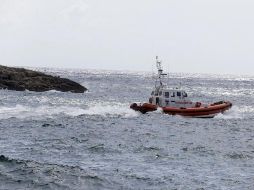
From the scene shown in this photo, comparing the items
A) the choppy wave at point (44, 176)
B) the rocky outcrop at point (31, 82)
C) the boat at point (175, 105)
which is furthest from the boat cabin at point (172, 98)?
the rocky outcrop at point (31, 82)

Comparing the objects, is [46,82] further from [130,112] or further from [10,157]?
[10,157]

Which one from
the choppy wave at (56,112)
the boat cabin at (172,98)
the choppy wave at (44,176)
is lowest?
the choppy wave at (56,112)

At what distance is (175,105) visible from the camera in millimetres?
43625

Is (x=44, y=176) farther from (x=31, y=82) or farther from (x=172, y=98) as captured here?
(x=31, y=82)

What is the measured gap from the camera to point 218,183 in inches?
715

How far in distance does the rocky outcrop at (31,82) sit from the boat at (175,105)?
33485 mm

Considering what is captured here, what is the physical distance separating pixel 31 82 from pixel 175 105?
38.2 m

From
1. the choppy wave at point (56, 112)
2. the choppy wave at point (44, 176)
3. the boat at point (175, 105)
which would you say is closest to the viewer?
the choppy wave at point (44, 176)

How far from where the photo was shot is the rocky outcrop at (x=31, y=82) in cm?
7256

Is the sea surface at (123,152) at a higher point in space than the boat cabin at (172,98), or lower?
lower

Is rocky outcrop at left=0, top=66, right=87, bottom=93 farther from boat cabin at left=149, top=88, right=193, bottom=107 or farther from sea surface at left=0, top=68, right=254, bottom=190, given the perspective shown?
boat cabin at left=149, top=88, right=193, bottom=107

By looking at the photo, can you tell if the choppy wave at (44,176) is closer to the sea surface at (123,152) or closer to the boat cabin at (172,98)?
the sea surface at (123,152)

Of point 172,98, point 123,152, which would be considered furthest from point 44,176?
point 172,98

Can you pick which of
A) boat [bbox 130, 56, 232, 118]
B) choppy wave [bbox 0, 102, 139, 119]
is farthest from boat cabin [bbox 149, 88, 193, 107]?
choppy wave [bbox 0, 102, 139, 119]
